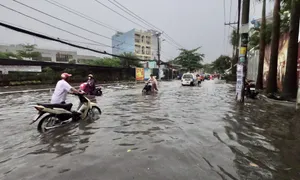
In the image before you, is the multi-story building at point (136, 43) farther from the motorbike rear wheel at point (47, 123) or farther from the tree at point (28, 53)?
the motorbike rear wheel at point (47, 123)

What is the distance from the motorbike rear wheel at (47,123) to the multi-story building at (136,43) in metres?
76.8

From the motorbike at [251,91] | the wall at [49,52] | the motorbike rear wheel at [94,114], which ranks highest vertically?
the wall at [49,52]

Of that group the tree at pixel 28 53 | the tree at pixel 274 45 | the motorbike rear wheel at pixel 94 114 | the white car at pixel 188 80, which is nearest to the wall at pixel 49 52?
the tree at pixel 28 53

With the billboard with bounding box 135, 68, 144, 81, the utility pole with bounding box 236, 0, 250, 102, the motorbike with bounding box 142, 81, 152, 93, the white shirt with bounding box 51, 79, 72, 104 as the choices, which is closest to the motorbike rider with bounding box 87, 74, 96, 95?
the motorbike with bounding box 142, 81, 152, 93

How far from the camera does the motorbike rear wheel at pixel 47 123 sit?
647 cm

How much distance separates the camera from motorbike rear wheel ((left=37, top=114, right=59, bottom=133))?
6473 mm

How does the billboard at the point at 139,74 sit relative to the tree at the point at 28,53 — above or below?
below

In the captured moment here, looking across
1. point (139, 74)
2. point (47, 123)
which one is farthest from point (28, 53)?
point (47, 123)

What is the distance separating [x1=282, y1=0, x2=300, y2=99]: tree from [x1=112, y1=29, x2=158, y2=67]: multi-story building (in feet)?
236

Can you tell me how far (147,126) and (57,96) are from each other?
278 cm

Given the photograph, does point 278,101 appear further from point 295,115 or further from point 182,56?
point 182,56

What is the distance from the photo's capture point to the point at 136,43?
291 feet

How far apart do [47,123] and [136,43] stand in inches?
3320

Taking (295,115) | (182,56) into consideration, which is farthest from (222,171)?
(182,56)
